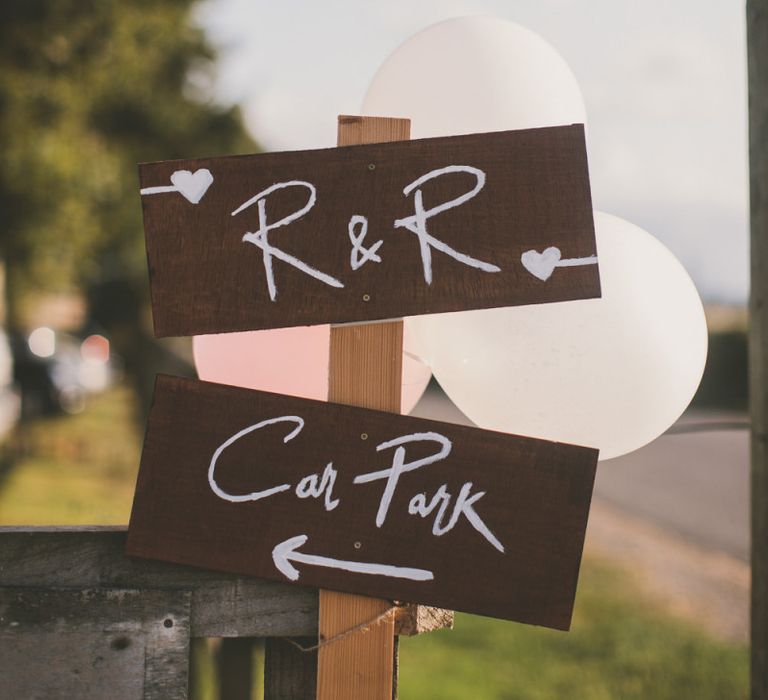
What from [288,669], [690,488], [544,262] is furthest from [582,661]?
[690,488]

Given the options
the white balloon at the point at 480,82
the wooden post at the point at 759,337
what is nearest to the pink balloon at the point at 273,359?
the white balloon at the point at 480,82

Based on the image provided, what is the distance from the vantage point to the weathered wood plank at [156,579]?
137 cm

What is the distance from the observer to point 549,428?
1459 millimetres

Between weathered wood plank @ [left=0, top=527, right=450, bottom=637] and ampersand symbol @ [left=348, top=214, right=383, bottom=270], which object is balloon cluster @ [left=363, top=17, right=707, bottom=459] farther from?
weathered wood plank @ [left=0, top=527, right=450, bottom=637]

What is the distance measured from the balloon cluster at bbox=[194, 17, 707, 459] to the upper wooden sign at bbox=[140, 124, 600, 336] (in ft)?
0.31

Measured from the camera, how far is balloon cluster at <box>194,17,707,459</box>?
4.72ft

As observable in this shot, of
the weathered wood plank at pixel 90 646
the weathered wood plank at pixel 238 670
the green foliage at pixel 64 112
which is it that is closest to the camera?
the weathered wood plank at pixel 90 646

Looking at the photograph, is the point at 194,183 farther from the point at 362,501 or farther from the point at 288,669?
the point at 288,669

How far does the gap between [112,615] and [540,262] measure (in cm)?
88

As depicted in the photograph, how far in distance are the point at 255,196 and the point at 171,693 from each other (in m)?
0.80

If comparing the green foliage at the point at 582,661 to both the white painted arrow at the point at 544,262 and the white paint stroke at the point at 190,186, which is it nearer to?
the white painted arrow at the point at 544,262

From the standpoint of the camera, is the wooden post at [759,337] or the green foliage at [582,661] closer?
the wooden post at [759,337]

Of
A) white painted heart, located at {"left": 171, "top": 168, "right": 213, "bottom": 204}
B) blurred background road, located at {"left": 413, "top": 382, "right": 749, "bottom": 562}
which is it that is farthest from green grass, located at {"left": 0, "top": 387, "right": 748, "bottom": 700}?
white painted heart, located at {"left": 171, "top": 168, "right": 213, "bottom": 204}

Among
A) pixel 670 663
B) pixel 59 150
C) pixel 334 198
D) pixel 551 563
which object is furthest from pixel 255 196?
pixel 59 150
